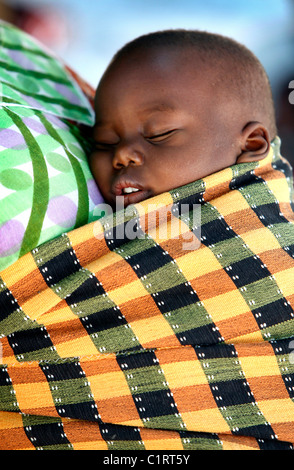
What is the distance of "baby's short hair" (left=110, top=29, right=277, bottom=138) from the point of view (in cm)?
105

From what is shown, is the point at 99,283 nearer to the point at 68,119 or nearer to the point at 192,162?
the point at 192,162

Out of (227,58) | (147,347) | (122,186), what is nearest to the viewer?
(147,347)

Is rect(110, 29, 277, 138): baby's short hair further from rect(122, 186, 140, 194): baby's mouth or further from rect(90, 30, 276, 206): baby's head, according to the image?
rect(122, 186, 140, 194): baby's mouth

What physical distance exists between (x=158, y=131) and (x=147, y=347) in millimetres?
454

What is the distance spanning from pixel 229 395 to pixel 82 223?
1.24 feet

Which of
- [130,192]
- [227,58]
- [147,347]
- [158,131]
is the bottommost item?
[147,347]

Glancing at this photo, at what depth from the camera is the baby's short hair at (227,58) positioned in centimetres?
105

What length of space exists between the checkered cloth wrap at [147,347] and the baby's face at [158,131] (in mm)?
194

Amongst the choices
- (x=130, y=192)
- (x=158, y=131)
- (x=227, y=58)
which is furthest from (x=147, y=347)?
(x=227, y=58)

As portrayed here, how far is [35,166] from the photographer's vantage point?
79 cm

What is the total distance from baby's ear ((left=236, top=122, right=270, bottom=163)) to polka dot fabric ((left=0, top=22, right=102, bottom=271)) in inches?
13.4

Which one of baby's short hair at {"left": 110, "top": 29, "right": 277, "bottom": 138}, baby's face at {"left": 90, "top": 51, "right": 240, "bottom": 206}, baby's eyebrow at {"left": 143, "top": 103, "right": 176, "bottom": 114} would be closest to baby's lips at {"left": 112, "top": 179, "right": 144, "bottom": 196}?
baby's face at {"left": 90, "top": 51, "right": 240, "bottom": 206}

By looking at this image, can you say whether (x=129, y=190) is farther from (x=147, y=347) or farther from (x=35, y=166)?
(x=147, y=347)
